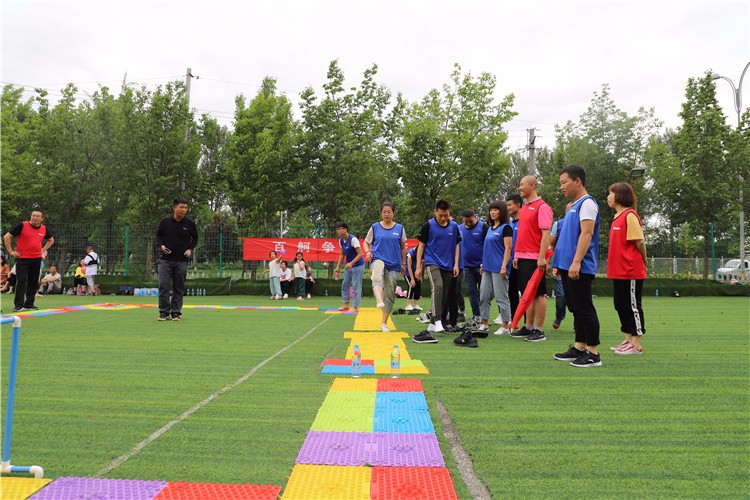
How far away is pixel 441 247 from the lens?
6.80 metres

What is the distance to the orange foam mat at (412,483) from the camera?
6.81 feet

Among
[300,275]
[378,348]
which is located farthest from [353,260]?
[300,275]

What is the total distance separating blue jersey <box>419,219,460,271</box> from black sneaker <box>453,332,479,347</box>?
1.02 m

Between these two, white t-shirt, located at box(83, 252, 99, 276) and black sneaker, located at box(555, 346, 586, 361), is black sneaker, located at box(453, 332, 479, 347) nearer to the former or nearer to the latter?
black sneaker, located at box(555, 346, 586, 361)

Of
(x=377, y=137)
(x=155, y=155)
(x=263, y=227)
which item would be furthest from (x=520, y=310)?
(x=155, y=155)

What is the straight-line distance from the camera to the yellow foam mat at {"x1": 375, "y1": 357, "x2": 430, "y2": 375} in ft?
15.0

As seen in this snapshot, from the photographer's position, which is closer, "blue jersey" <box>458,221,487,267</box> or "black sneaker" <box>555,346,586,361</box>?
"black sneaker" <box>555,346,586,361</box>

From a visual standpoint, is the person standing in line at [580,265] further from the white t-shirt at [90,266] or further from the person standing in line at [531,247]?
the white t-shirt at [90,266]

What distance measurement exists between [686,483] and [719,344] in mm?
5147

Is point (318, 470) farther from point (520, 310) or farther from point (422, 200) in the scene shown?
point (422, 200)

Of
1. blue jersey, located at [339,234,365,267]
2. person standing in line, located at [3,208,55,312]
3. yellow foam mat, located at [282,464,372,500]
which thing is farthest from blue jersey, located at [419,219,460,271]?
person standing in line, located at [3,208,55,312]

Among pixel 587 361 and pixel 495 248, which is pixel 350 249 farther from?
pixel 587 361

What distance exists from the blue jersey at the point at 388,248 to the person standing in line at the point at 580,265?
253 cm

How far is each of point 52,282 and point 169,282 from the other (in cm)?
1208
